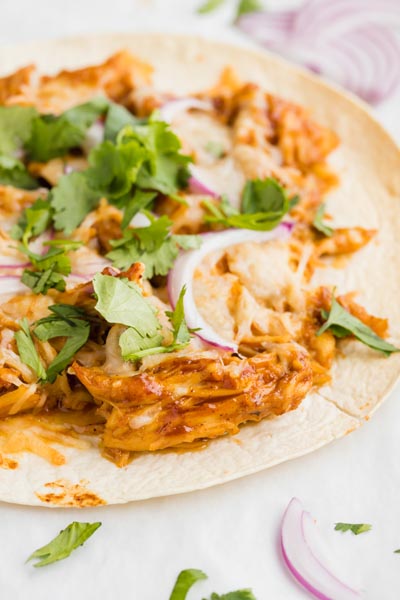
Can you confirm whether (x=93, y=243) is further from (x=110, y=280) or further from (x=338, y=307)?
(x=338, y=307)

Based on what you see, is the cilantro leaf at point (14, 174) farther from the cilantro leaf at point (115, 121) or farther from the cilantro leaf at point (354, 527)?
the cilantro leaf at point (354, 527)

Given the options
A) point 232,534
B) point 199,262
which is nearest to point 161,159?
point 199,262

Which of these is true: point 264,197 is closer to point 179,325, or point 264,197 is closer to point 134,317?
point 179,325

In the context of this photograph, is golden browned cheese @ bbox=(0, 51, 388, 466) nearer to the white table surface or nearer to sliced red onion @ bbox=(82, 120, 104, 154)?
sliced red onion @ bbox=(82, 120, 104, 154)

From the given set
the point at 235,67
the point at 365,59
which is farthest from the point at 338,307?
the point at 365,59

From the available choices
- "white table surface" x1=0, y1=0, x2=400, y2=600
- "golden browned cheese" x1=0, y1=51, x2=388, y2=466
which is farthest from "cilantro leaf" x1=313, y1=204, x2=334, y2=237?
"white table surface" x1=0, y1=0, x2=400, y2=600
